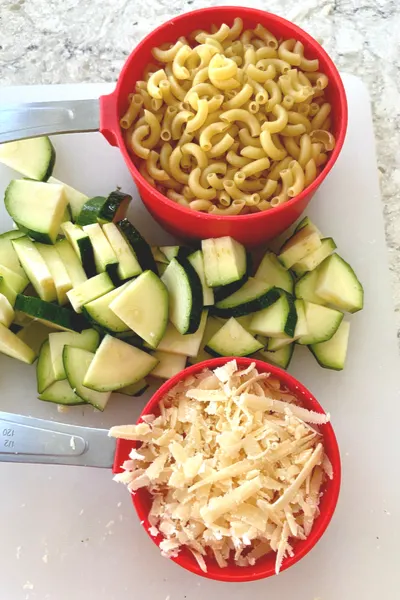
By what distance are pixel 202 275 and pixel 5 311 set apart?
42 cm

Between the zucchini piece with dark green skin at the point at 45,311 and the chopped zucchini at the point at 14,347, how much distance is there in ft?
0.19

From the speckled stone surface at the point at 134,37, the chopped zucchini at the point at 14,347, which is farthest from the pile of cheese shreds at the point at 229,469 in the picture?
the speckled stone surface at the point at 134,37

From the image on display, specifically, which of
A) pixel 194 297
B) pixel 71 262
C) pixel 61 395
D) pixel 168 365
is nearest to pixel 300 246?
pixel 194 297

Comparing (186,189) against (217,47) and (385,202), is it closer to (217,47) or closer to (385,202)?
(217,47)

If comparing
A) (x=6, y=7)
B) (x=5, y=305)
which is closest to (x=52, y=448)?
(x=5, y=305)

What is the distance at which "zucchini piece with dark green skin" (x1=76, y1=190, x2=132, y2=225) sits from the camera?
146 cm

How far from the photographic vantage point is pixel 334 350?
150 centimetres

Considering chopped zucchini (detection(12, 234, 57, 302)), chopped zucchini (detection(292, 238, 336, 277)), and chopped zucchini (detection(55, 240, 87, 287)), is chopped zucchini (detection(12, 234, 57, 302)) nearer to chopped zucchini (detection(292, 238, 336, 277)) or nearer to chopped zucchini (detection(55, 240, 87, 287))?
chopped zucchini (detection(55, 240, 87, 287))

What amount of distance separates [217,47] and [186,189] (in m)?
0.31

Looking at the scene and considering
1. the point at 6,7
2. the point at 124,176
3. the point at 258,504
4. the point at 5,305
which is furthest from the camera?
the point at 6,7

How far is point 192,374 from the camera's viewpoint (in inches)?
53.6

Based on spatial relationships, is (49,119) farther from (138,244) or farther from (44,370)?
(44,370)

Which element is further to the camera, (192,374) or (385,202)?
(385,202)

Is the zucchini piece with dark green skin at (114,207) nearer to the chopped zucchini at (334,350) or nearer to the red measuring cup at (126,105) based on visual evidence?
the red measuring cup at (126,105)
